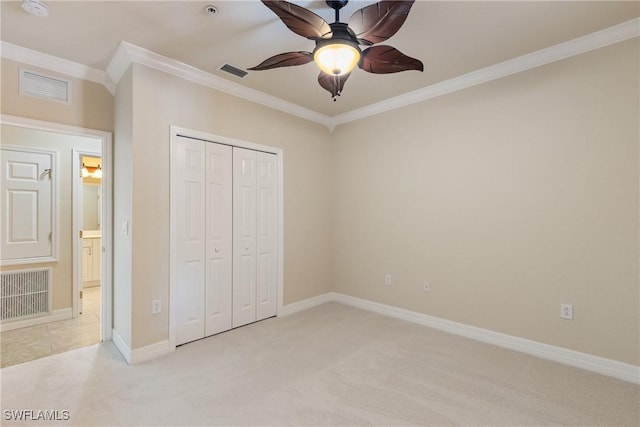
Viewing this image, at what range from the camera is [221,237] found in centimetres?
328

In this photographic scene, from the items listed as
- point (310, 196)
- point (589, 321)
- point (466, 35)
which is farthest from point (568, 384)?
point (310, 196)

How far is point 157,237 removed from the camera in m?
2.78

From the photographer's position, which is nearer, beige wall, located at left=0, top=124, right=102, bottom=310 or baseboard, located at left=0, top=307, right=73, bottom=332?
baseboard, located at left=0, top=307, right=73, bottom=332

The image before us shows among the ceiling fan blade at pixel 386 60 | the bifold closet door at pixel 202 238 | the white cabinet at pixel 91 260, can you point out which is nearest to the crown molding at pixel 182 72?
the bifold closet door at pixel 202 238

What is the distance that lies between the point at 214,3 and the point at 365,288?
348cm

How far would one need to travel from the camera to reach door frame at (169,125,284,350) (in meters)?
2.86

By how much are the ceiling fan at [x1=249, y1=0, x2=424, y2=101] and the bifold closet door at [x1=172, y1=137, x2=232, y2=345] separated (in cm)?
135

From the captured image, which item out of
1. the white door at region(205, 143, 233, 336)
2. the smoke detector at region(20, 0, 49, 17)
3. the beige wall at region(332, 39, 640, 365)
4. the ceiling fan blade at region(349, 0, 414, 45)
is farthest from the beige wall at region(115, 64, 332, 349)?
the ceiling fan blade at region(349, 0, 414, 45)

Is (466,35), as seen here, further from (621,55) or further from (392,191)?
(392,191)

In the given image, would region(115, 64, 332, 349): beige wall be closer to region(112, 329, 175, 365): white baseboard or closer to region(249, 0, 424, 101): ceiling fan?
region(112, 329, 175, 365): white baseboard

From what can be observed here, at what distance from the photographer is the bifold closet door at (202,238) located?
2.95 meters

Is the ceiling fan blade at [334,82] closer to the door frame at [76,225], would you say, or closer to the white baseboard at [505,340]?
the white baseboard at [505,340]

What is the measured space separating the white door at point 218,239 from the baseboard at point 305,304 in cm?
79

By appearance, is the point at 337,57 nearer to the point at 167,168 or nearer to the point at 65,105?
the point at 167,168
